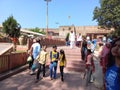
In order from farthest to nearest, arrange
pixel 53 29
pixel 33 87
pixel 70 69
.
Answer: pixel 53 29 < pixel 70 69 < pixel 33 87

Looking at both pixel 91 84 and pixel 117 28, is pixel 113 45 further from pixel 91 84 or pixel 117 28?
pixel 117 28

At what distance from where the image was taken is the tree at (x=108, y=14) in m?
49.4

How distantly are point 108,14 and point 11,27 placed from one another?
2342 centimetres

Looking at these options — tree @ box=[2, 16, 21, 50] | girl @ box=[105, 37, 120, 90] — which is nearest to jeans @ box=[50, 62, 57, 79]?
girl @ box=[105, 37, 120, 90]

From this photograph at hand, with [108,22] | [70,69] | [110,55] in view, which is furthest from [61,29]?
[110,55]

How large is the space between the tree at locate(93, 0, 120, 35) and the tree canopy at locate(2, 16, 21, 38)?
21.3m

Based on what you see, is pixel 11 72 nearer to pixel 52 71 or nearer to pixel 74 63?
pixel 52 71

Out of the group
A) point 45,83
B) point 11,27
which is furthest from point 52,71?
point 11,27

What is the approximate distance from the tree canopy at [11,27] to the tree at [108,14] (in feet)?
70.0

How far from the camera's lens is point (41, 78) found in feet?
38.0

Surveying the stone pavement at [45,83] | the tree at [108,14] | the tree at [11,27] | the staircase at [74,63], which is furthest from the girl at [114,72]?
the tree at [108,14]

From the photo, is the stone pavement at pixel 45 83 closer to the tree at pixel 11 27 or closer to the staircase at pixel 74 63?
the staircase at pixel 74 63

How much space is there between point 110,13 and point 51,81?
1646 inches

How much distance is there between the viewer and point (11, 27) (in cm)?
3338
